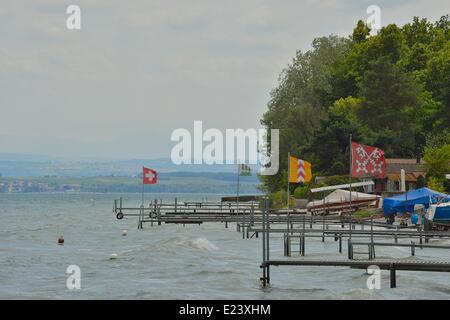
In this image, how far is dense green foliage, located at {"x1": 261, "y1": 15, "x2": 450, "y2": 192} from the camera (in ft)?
359

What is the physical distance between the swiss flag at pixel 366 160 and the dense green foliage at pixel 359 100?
137ft

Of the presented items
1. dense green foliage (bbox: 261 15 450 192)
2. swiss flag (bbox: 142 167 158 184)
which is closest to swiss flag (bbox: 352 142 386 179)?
swiss flag (bbox: 142 167 158 184)

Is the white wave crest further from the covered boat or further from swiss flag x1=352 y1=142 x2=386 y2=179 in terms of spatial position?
the covered boat

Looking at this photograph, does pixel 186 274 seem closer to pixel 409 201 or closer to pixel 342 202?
pixel 409 201

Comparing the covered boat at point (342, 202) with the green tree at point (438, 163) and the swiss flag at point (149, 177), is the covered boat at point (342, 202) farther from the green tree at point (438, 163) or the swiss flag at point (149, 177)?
the swiss flag at point (149, 177)

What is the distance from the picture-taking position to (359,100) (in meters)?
128

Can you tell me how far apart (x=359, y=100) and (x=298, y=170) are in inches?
2442

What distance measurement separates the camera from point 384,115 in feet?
400

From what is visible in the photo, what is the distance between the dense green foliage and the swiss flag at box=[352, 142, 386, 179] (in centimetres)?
4189

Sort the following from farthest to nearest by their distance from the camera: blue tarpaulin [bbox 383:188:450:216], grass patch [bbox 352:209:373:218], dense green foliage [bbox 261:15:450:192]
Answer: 1. dense green foliage [bbox 261:15:450:192]
2. grass patch [bbox 352:209:373:218]
3. blue tarpaulin [bbox 383:188:450:216]

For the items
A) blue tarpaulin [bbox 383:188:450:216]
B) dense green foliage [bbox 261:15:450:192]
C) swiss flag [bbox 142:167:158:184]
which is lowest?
blue tarpaulin [bbox 383:188:450:216]

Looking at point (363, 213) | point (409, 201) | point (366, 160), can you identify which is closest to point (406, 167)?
point (363, 213)

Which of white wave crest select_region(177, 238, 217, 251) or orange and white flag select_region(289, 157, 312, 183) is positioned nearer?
white wave crest select_region(177, 238, 217, 251)
